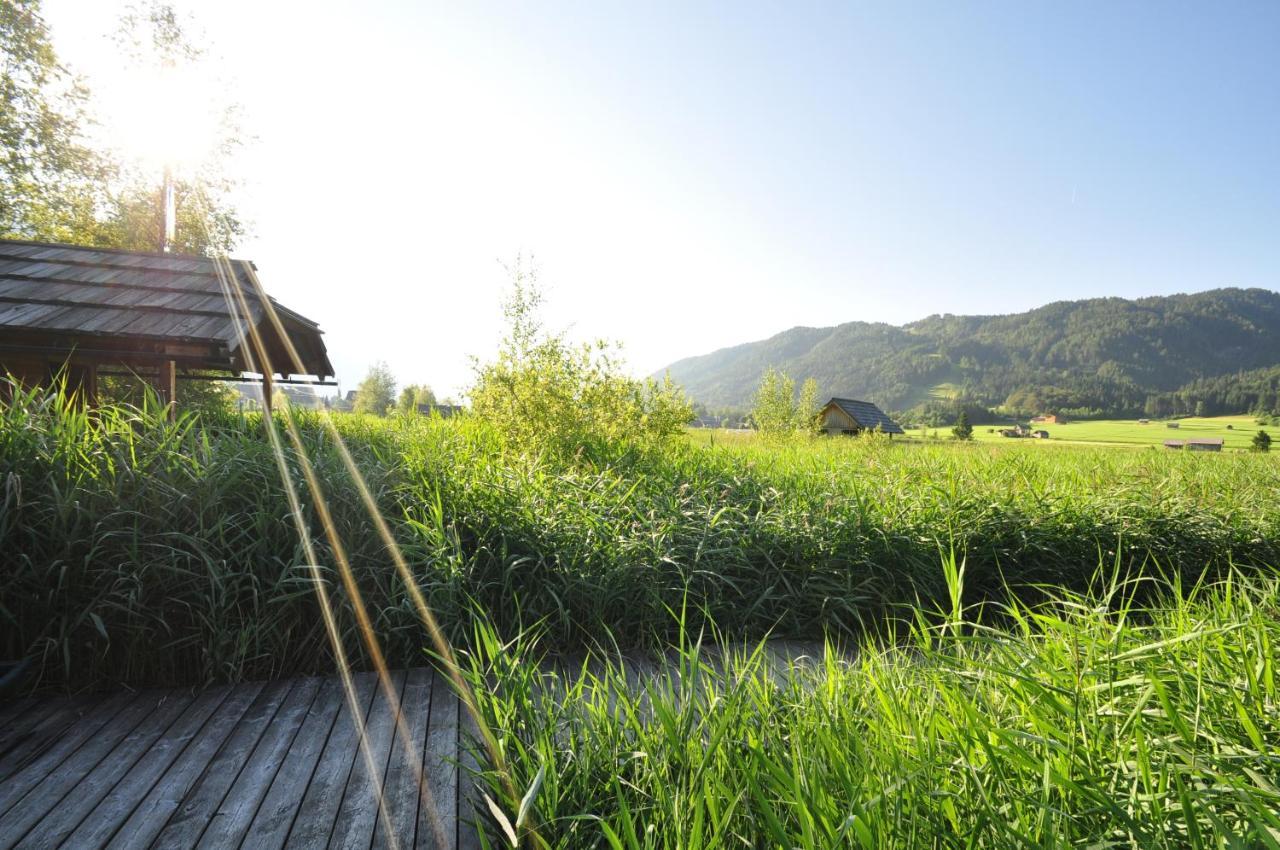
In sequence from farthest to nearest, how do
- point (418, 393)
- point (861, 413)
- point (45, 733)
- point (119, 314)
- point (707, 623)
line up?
point (418, 393), point (861, 413), point (119, 314), point (707, 623), point (45, 733)

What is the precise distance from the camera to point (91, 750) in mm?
2225

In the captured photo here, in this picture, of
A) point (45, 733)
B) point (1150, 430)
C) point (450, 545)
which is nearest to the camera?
point (45, 733)

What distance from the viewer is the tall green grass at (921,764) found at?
1.23 meters

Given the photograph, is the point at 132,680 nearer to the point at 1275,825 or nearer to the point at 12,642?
the point at 12,642

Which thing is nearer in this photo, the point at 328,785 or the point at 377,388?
the point at 328,785

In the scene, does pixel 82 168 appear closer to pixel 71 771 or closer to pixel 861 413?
pixel 71 771

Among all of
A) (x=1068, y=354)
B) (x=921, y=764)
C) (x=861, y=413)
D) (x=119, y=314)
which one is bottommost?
(x=921, y=764)

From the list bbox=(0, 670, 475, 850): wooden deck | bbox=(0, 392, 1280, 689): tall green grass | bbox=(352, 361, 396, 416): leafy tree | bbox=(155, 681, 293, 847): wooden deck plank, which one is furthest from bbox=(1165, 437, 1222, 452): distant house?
bbox=(352, 361, 396, 416): leafy tree

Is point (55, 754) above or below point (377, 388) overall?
below

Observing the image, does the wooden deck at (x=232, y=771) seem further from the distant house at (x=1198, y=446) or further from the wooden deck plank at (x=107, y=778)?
the distant house at (x=1198, y=446)

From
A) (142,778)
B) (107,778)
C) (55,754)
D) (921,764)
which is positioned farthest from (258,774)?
(921,764)

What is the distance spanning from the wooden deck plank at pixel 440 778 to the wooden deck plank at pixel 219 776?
73cm

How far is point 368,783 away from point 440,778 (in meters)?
0.27

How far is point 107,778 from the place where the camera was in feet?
6.75
